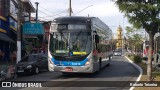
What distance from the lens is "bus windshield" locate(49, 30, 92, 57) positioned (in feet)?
64.3

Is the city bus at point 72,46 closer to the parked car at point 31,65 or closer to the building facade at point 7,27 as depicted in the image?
the parked car at point 31,65

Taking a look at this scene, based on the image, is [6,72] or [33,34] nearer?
[6,72]

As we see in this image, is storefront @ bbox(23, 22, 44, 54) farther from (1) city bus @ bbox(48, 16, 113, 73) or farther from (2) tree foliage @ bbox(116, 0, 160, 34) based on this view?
(2) tree foliage @ bbox(116, 0, 160, 34)

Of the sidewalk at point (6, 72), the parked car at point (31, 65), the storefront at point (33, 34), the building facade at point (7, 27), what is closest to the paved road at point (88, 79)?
the sidewalk at point (6, 72)

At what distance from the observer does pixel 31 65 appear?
2369 cm

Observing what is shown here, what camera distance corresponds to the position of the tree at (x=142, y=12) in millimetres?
15945

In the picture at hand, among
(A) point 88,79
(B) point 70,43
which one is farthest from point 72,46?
(A) point 88,79

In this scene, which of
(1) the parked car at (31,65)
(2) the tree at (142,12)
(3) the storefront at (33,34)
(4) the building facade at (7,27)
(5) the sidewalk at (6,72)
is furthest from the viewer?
(3) the storefront at (33,34)

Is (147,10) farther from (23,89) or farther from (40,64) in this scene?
(40,64)

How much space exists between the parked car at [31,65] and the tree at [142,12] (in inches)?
366

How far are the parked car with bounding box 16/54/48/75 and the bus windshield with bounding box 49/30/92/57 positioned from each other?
4.24 m

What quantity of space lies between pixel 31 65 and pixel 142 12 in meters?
10.1

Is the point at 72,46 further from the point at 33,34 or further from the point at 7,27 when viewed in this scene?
the point at 33,34

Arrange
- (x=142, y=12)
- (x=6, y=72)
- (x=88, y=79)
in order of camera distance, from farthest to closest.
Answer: (x=6, y=72) < (x=88, y=79) < (x=142, y=12)
